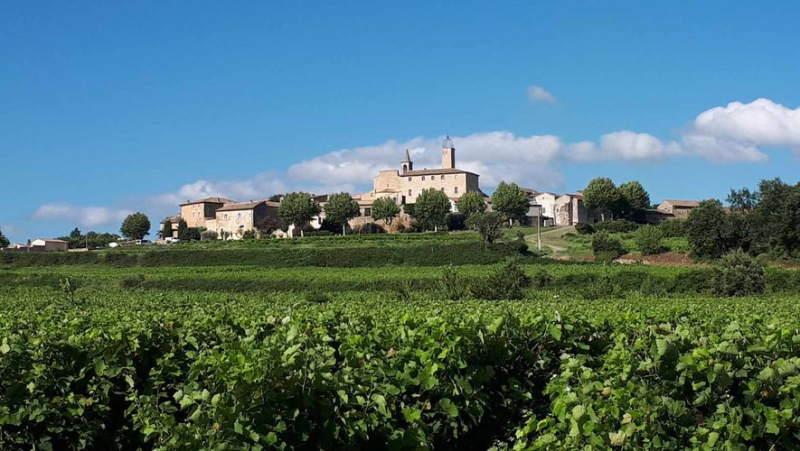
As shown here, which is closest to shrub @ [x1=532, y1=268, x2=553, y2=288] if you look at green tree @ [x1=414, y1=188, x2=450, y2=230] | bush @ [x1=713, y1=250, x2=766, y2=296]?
bush @ [x1=713, y1=250, x2=766, y2=296]

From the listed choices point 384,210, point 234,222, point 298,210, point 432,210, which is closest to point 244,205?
point 234,222

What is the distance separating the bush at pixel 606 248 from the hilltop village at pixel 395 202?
4907cm

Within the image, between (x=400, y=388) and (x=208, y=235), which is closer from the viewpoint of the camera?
(x=400, y=388)

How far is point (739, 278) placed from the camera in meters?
41.4

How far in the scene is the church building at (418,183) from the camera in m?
139

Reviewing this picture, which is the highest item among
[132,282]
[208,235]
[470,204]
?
[470,204]

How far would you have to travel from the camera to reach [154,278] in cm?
5797

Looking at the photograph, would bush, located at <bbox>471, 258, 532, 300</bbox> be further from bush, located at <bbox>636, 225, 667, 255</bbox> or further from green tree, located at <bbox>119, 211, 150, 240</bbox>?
green tree, located at <bbox>119, 211, 150, 240</bbox>

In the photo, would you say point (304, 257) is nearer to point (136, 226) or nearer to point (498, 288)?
point (498, 288)

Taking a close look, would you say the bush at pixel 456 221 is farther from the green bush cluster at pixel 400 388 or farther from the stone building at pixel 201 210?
the green bush cluster at pixel 400 388

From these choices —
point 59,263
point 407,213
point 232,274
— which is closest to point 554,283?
point 232,274

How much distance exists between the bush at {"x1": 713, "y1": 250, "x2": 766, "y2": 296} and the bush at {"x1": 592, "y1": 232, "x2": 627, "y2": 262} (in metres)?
26.0

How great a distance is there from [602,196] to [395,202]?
32806 millimetres

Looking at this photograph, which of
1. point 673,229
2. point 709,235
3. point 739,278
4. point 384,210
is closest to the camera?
point 739,278
